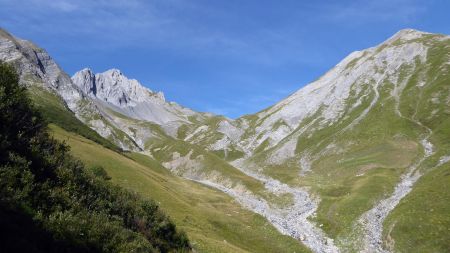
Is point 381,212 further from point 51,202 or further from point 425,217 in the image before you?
point 51,202

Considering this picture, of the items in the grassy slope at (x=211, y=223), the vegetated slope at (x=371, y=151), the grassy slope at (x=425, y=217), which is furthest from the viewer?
the vegetated slope at (x=371, y=151)

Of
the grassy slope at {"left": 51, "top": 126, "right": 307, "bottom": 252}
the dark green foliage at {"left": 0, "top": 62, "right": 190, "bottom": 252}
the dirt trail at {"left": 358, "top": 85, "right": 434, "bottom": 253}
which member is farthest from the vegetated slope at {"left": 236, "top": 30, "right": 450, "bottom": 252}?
the dark green foliage at {"left": 0, "top": 62, "right": 190, "bottom": 252}

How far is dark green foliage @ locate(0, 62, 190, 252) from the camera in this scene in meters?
→ 14.8

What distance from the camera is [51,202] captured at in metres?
18.0

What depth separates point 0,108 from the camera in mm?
19781

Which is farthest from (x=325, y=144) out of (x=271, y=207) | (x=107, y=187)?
(x=107, y=187)

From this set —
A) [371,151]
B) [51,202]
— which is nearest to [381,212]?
[51,202]

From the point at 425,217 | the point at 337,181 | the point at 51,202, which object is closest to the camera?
the point at 51,202

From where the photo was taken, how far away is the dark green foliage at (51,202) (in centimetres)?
1480

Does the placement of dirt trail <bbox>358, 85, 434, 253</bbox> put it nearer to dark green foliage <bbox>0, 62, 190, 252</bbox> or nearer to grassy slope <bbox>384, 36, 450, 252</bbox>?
grassy slope <bbox>384, 36, 450, 252</bbox>

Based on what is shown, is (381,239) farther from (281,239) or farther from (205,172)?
(205,172)

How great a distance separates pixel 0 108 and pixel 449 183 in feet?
213

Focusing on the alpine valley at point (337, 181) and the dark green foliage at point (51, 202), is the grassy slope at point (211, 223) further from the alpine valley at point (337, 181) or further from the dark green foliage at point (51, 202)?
the dark green foliage at point (51, 202)

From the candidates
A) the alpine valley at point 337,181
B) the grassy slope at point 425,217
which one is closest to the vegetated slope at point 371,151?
the alpine valley at point 337,181
